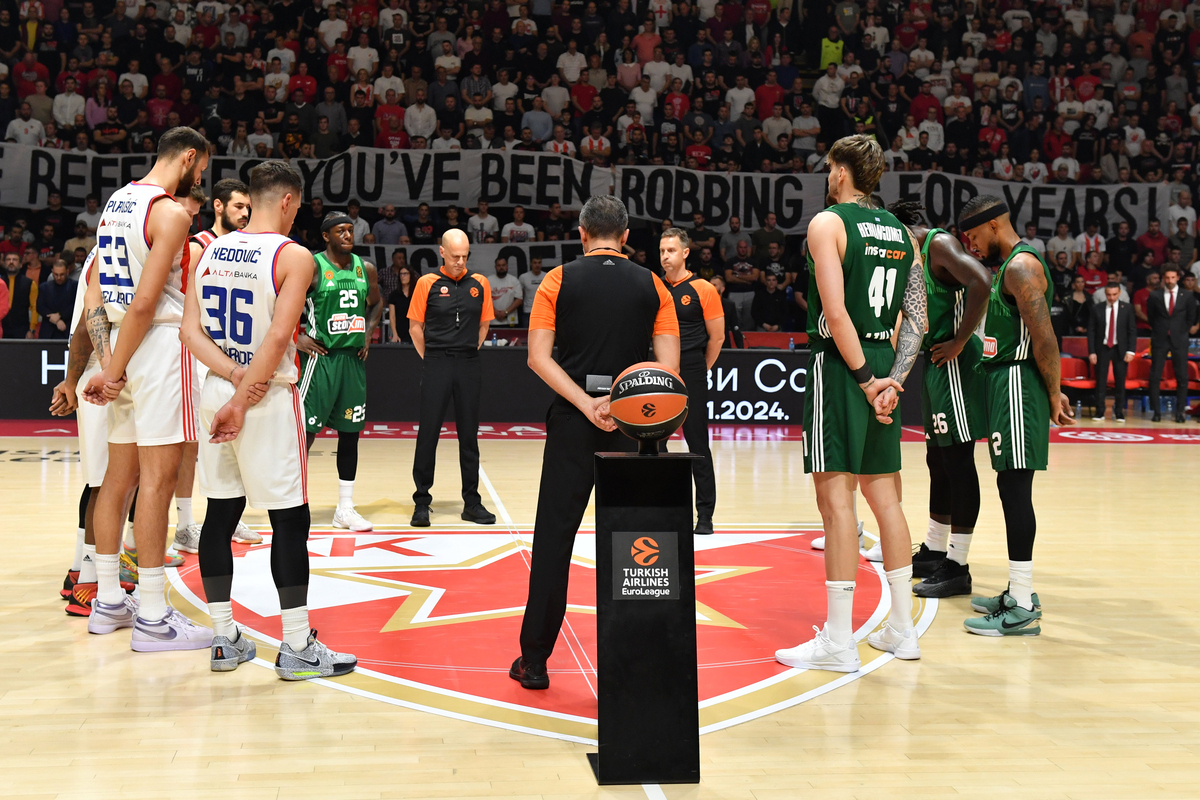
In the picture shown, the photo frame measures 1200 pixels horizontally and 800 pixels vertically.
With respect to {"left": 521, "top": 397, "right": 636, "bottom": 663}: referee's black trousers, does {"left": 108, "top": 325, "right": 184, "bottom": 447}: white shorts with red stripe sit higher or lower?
higher

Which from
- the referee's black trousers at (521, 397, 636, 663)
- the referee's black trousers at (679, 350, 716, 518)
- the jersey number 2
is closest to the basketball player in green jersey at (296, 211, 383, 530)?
the referee's black trousers at (679, 350, 716, 518)

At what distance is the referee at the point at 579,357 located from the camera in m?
3.96

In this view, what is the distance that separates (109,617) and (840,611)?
3.43 m

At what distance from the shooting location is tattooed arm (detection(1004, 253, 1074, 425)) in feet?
16.3

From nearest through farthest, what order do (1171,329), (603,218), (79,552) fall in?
(603,218) < (79,552) < (1171,329)

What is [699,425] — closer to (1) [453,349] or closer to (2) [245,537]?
(1) [453,349]

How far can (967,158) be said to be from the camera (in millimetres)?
18047

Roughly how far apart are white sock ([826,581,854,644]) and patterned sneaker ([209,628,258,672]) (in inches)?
100

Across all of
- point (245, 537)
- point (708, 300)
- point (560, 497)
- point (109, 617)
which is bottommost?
point (109, 617)

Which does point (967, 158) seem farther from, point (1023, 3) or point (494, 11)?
point (494, 11)

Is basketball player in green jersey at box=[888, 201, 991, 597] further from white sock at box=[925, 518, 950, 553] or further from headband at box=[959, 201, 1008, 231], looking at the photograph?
headband at box=[959, 201, 1008, 231]

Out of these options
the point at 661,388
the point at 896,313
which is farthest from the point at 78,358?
the point at 896,313

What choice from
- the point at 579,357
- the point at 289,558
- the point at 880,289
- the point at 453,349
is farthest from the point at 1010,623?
the point at 453,349

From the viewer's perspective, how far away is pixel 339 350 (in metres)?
7.52
